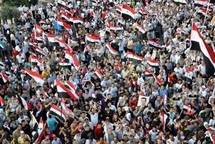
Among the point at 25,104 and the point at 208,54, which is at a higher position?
the point at 208,54

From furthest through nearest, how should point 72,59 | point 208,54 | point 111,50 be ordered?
1. point 111,50
2. point 72,59
3. point 208,54

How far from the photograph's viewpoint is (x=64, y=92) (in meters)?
17.8

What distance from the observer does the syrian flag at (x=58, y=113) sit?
17.1 meters

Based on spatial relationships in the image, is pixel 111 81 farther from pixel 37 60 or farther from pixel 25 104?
pixel 37 60

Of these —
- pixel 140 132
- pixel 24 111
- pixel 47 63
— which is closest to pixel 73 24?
pixel 47 63

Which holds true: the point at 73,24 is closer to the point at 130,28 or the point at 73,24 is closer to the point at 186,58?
the point at 130,28

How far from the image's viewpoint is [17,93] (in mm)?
20359

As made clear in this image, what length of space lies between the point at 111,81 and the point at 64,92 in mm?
2888

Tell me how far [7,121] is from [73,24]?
11486 millimetres

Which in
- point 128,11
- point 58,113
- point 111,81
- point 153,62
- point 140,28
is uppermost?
point 128,11

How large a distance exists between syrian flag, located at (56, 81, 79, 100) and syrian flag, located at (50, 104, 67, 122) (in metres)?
0.76

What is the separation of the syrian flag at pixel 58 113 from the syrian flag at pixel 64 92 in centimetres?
76

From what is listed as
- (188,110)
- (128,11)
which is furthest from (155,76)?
(128,11)

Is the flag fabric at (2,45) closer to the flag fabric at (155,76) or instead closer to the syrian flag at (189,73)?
the flag fabric at (155,76)
